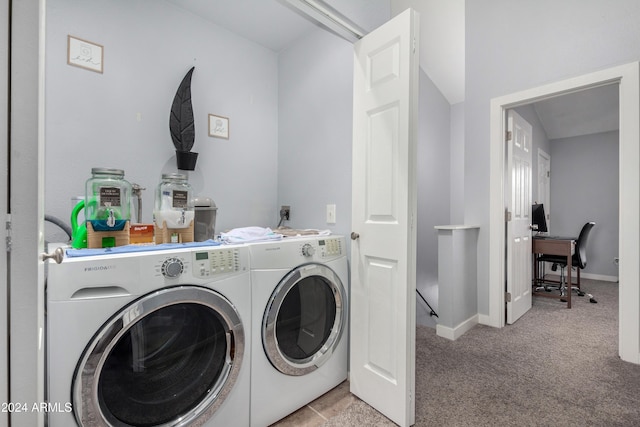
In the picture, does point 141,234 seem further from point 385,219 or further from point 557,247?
point 557,247

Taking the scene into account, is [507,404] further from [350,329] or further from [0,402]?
[0,402]

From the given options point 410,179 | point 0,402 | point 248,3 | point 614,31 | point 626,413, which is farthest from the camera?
point 614,31

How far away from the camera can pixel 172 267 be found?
108 centimetres

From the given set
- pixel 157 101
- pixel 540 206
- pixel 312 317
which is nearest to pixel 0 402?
pixel 312 317

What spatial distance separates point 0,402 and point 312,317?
1231mm

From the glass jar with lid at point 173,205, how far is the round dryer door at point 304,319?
21.7 inches

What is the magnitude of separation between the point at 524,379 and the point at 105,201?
253 centimetres

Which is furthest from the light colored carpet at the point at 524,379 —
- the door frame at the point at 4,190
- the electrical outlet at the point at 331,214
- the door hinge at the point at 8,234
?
the door hinge at the point at 8,234

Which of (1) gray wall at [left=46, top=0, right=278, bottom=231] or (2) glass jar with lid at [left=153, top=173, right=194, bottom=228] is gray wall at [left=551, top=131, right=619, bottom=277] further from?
(2) glass jar with lid at [left=153, top=173, right=194, bottom=228]

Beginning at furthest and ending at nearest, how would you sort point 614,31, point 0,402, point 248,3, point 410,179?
point 614,31
point 248,3
point 410,179
point 0,402

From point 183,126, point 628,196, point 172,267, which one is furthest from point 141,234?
point 628,196

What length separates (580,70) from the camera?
7.39 feet

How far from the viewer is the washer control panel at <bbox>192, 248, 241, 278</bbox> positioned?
1.16m

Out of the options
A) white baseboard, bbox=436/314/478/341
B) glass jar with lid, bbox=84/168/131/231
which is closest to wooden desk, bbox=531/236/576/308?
white baseboard, bbox=436/314/478/341
